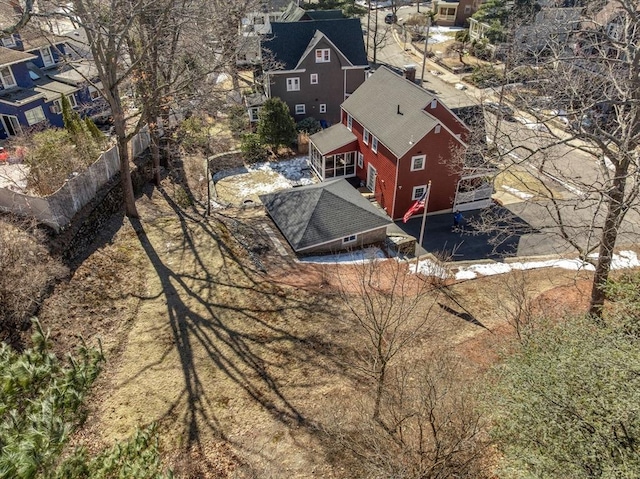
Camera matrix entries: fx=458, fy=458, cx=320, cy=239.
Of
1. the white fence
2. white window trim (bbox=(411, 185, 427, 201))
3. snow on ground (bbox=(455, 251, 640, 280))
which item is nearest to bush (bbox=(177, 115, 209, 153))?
the white fence

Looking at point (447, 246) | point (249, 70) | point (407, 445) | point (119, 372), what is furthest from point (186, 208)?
point (249, 70)

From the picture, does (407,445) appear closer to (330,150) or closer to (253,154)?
(330,150)

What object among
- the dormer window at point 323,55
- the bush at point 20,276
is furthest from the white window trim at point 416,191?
the bush at point 20,276

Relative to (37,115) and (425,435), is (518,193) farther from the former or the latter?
(37,115)

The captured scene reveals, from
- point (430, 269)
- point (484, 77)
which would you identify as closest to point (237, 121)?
point (430, 269)

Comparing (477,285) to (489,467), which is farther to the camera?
(477,285)
